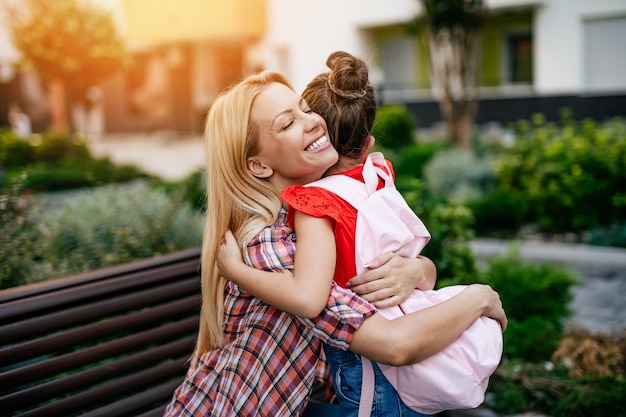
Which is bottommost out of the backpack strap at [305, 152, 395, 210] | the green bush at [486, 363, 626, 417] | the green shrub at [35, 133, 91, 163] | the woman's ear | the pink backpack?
the green bush at [486, 363, 626, 417]

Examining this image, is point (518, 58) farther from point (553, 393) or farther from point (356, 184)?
point (356, 184)

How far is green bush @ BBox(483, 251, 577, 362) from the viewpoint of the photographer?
377 centimetres

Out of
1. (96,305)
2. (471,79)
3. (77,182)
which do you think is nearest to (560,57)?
(471,79)

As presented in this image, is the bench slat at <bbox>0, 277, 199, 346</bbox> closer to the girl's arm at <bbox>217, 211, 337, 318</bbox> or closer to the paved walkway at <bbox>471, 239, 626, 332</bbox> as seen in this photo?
the girl's arm at <bbox>217, 211, 337, 318</bbox>

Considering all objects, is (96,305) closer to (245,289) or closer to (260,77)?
(245,289)

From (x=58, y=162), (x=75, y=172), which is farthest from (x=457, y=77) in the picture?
(x=58, y=162)

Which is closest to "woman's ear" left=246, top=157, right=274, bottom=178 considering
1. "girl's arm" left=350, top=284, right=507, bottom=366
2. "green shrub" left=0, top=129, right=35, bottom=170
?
"girl's arm" left=350, top=284, right=507, bottom=366

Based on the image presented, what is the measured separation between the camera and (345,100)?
1.87 meters

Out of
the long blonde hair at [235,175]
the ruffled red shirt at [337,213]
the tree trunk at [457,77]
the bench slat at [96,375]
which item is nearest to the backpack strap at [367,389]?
the ruffled red shirt at [337,213]

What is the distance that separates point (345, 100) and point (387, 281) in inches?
20.2

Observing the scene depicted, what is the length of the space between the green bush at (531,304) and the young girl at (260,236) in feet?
6.81

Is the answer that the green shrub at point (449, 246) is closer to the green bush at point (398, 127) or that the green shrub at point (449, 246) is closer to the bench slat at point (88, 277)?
the bench slat at point (88, 277)

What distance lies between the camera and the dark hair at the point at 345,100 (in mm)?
1847

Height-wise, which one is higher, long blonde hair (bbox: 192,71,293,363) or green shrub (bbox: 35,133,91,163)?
long blonde hair (bbox: 192,71,293,363)
